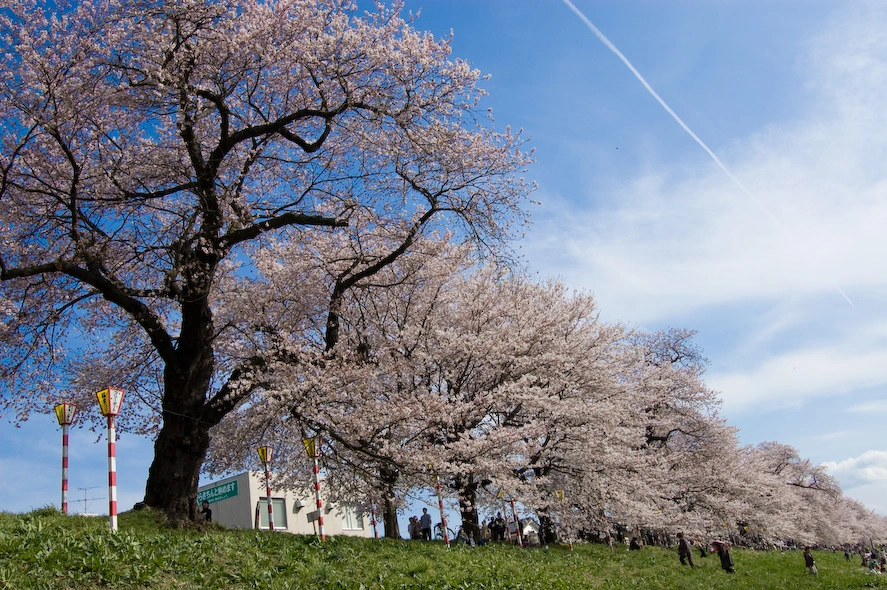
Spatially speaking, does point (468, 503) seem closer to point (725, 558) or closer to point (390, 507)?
point (390, 507)

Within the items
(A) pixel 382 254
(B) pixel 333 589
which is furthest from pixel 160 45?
(B) pixel 333 589

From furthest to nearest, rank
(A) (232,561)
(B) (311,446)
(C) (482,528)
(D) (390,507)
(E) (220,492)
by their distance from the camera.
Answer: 1. (E) (220,492)
2. (C) (482,528)
3. (D) (390,507)
4. (B) (311,446)
5. (A) (232,561)

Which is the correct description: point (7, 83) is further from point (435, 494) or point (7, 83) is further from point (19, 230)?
point (435, 494)

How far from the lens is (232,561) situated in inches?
375

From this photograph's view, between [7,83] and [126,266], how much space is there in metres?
4.59

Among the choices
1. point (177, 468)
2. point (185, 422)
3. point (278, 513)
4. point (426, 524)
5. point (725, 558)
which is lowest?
point (725, 558)

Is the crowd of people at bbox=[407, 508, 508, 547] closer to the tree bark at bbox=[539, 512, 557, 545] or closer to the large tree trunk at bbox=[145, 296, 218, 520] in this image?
the tree bark at bbox=[539, 512, 557, 545]

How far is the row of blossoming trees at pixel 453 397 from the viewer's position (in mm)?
14375

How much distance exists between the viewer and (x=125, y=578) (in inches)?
301

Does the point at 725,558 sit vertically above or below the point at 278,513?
below

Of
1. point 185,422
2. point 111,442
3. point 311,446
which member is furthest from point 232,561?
point 311,446

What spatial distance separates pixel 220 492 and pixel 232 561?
29.2 metres

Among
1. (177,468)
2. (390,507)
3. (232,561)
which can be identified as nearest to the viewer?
(232,561)

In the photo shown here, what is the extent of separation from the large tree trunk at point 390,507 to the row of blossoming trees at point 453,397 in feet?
0.20
